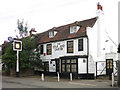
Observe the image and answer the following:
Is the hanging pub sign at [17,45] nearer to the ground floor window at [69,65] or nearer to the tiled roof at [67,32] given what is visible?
the tiled roof at [67,32]

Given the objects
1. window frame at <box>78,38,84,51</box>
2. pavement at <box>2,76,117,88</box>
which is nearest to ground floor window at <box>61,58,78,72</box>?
window frame at <box>78,38,84,51</box>

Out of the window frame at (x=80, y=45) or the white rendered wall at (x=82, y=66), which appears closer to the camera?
the white rendered wall at (x=82, y=66)

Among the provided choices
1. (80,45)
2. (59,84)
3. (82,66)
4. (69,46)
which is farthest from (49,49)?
(59,84)

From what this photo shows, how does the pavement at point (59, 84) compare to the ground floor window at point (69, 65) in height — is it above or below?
below

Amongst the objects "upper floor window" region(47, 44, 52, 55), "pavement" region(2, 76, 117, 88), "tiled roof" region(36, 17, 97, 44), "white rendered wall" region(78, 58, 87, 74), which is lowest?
"pavement" region(2, 76, 117, 88)

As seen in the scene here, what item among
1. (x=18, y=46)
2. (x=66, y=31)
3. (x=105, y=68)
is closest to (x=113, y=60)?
(x=105, y=68)

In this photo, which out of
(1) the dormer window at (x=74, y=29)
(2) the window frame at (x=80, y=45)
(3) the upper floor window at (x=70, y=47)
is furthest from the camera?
(1) the dormer window at (x=74, y=29)

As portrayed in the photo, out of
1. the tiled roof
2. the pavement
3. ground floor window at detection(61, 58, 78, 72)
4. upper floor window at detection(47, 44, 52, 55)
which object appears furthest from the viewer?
upper floor window at detection(47, 44, 52, 55)

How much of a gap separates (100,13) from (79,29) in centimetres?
364

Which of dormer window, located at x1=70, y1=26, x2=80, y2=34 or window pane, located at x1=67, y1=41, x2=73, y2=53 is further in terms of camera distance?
dormer window, located at x1=70, y1=26, x2=80, y2=34

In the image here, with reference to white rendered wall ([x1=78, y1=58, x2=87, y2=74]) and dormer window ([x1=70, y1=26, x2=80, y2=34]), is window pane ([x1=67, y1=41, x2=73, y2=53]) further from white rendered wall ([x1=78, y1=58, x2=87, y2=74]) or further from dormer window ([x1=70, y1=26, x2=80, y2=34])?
white rendered wall ([x1=78, y1=58, x2=87, y2=74])

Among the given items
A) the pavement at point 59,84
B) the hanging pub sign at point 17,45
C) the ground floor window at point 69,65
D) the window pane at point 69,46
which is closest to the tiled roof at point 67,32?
the window pane at point 69,46

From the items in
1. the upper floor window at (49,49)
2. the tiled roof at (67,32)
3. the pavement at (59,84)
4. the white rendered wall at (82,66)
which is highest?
the tiled roof at (67,32)

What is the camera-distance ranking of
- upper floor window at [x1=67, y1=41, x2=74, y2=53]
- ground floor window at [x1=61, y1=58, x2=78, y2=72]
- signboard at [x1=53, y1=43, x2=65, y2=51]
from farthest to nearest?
signboard at [x1=53, y1=43, x2=65, y2=51]
upper floor window at [x1=67, y1=41, x2=74, y2=53]
ground floor window at [x1=61, y1=58, x2=78, y2=72]
